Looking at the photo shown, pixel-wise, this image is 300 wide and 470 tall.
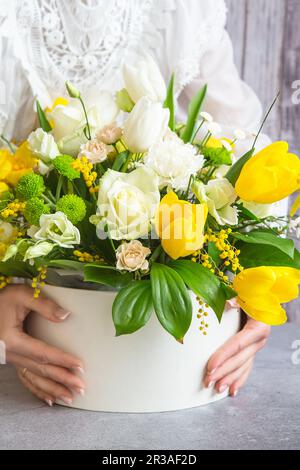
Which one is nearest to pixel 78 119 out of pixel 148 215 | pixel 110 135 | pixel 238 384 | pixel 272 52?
pixel 110 135

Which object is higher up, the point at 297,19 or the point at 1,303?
the point at 297,19

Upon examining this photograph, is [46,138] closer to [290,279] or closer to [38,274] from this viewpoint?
[38,274]

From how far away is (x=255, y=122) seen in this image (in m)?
1.24

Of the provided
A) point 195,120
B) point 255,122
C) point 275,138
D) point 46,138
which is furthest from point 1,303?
point 275,138

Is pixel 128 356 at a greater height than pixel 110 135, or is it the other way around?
pixel 110 135

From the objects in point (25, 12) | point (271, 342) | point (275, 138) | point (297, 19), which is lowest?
point (271, 342)

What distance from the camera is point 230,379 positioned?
812mm

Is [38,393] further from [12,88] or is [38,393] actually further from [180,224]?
[12,88]

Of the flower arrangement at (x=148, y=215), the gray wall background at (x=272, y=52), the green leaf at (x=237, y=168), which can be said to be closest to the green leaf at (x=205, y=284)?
the flower arrangement at (x=148, y=215)

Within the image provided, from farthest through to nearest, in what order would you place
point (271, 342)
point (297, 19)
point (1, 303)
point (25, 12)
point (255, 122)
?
point (297, 19)
point (255, 122)
point (271, 342)
point (25, 12)
point (1, 303)

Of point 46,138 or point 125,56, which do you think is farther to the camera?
point 125,56

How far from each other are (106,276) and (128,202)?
8 centimetres

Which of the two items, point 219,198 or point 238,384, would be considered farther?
point 238,384

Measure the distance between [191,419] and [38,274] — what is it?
25cm
